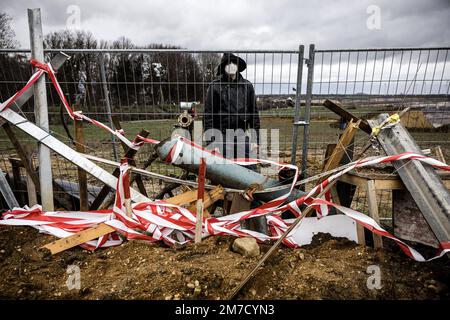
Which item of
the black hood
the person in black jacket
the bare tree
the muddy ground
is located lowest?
the muddy ground

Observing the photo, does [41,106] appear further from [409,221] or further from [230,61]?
[409,221]

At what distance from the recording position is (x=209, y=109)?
4250mm

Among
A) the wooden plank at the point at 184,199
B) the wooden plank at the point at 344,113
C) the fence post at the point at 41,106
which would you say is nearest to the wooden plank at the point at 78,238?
the wooden plank at the point at 184,199

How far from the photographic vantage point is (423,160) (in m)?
2.61

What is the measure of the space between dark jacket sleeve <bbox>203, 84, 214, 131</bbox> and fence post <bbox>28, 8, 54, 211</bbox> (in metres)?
1.92

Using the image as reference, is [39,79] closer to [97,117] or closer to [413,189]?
[97,117]

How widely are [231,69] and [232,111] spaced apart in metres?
0.57

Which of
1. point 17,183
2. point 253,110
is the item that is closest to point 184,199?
point 253,110

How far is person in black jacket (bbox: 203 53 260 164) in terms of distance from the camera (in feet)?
13.4

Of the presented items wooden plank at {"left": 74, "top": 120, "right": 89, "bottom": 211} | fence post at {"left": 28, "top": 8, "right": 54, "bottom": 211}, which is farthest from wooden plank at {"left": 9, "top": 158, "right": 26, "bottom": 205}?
wooden plank at {"left": 74, "top": 120, "right": 89, "bottom": 211}

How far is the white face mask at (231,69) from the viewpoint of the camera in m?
4.03

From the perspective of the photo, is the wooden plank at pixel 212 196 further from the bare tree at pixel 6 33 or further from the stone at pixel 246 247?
the bare tree at pixel 6 33

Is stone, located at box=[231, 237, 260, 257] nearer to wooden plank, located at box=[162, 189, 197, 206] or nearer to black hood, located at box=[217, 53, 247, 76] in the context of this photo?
wooden plank, located at box=[162, 189, 197, 206]

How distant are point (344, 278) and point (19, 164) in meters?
4.16
